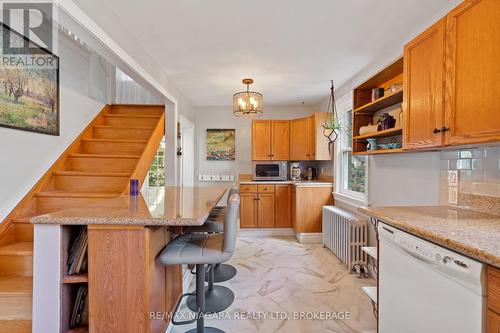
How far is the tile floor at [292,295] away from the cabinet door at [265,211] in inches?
30.8

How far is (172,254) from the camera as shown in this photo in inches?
58.4

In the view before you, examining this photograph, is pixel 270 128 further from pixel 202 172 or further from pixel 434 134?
pixel 434 134

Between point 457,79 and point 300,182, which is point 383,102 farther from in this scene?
point 300,182

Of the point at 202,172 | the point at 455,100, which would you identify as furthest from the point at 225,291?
the point at 202,172

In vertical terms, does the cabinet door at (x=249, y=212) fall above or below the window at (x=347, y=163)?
below

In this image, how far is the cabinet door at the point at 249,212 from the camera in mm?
4293

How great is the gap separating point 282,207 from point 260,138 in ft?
4.26

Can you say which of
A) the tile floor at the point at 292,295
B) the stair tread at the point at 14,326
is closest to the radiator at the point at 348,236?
the tile floor at the point at 292,295

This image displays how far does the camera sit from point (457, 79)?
135 cm

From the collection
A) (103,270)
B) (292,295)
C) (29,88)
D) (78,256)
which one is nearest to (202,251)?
(103,270)

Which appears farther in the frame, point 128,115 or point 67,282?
point 128,115

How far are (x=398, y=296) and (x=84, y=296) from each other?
5.72 feet

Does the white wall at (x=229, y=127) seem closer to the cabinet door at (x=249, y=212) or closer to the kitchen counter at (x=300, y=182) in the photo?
the kitchen counter at (x=300, y=182)
